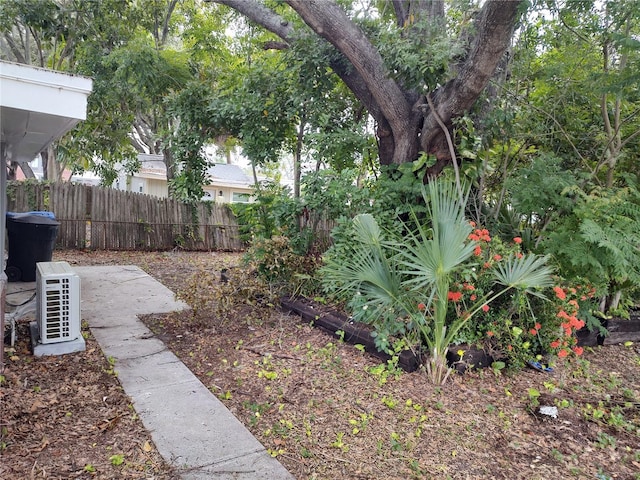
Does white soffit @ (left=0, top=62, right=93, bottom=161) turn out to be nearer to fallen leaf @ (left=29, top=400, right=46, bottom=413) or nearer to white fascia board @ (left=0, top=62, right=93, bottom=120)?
white fascia board @ (left=0, top=62, right=93, bottom=120)

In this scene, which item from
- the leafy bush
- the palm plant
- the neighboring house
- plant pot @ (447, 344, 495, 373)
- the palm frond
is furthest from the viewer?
the neighboring house

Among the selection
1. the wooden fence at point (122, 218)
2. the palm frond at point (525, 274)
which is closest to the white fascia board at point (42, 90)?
the palm frond at point (525, 274)

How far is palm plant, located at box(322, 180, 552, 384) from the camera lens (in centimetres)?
331

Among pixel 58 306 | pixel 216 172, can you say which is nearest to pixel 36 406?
pixel 58 306

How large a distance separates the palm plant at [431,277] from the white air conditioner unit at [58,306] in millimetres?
2419

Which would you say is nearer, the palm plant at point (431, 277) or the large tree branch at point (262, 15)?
the palm plant at point (431, 277)

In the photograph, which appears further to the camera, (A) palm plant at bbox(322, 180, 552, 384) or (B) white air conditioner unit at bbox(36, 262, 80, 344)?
(B) white air conditioner unit at bbox(36, 262, 80, 344)

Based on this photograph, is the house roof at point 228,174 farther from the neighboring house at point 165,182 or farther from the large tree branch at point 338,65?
the large tree branch at point 338,65

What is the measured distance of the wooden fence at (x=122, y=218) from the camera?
9875mm

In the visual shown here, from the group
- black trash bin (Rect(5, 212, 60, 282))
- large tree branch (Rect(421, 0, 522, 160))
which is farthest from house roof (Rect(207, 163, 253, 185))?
large tree branch (Rect(421, 0, 522, 160))

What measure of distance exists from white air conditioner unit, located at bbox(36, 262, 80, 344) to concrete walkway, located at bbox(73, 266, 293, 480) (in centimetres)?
39

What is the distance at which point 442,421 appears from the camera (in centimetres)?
301

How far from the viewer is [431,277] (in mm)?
3266

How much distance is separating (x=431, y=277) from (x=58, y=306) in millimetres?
3261
